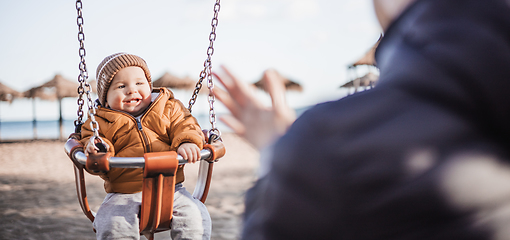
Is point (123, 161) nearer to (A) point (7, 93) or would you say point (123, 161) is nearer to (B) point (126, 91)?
(B) point (126, 91)

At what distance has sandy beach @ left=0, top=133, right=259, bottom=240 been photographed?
10.8 feet

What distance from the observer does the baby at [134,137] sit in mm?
1459

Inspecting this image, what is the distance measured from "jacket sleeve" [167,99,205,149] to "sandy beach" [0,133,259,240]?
0.20m

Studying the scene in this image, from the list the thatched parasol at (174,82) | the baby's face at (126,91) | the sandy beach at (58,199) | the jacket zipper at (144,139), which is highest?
the thatched parasol at (174,82)

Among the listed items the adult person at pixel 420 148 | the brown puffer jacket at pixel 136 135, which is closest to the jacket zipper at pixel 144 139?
the brown puffer jacket at pixel 136 135

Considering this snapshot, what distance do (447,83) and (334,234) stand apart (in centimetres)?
19

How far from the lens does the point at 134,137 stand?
1586 millimetres

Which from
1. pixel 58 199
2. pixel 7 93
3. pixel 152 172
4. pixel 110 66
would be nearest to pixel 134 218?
pixel 152 172

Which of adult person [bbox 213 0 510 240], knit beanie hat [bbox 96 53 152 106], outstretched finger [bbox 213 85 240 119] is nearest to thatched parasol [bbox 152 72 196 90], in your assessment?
knit beanie hat [bbox 96 53 152 106]

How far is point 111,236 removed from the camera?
1412 mm

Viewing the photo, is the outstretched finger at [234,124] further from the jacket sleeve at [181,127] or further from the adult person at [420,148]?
the jacket sleeve at [181,127]

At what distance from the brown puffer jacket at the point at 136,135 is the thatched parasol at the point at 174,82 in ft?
45.7

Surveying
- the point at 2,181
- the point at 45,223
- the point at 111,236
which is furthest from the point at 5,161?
the point at 111,236

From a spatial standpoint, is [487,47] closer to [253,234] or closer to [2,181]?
[253,234]
